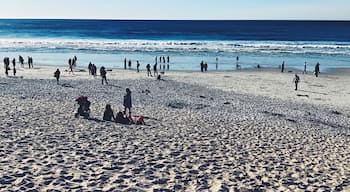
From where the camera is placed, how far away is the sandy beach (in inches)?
391

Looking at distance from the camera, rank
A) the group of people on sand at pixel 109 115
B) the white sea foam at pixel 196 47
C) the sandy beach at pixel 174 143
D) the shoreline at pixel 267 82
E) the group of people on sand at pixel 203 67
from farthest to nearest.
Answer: the white sea foam at pixel 196 47 → the group of people on sand at pixel 203 67 → the shoreline at pixel 267 82 → the group of people on sand at pixel 109 115 → the sandy beach at pixel 174 143

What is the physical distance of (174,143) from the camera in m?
13.4

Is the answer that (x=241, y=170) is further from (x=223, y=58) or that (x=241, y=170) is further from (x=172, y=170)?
(x=223, y=58)

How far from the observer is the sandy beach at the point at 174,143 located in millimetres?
9920

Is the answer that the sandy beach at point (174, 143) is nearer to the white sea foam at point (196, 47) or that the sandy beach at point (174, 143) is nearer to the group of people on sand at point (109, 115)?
the group of people on sand at point (109, 115)

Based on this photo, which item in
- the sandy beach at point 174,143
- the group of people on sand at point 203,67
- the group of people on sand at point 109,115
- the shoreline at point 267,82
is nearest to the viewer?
the sandy beach at point 174,143

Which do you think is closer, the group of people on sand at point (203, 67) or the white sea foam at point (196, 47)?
the group of people on sand at point (203, 67)

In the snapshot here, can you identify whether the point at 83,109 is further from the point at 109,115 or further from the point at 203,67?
the point at 203,67

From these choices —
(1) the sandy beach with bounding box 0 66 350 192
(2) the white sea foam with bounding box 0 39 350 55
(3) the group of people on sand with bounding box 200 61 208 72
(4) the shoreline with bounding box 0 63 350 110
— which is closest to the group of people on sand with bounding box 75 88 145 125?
(1) the sandy beach with bounding box 0 66 350 192

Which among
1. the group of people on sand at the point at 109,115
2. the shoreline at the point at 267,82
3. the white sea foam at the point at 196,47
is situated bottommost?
the shoreline at the point at 267,82

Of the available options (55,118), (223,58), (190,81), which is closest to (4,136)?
(55,118)

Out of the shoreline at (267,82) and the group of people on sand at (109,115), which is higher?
the group of people on sand at (109,115)

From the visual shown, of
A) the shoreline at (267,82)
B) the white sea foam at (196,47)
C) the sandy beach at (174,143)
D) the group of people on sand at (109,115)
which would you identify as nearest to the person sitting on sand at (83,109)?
the group of people on sand at (109,115)

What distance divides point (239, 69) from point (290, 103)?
18.6m
